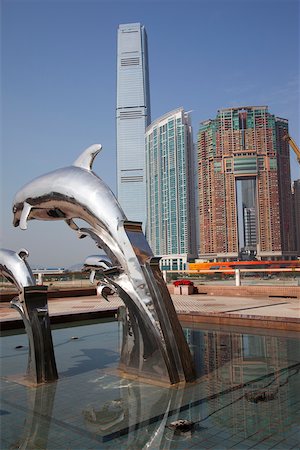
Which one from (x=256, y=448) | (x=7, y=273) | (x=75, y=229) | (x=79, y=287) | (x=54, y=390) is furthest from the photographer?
(x=79, y=287)

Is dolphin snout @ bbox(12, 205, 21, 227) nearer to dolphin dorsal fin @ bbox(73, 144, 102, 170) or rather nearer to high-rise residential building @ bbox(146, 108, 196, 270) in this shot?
dolphin dorsal fin @ bbox(73, 144, 102, 170)

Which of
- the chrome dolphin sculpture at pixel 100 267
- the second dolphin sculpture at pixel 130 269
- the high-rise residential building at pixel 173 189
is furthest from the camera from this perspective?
the high-rise residential building at pixel 173 189

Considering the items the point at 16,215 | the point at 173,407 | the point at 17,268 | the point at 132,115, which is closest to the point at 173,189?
the point at 16,215

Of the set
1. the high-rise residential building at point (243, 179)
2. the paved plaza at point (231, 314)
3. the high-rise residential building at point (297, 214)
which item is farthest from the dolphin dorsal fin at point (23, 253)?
the high-rise residential building at point (297, 214)

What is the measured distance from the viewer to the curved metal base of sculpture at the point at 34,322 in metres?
6.18

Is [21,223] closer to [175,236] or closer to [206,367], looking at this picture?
[206,367]

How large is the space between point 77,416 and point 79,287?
17.3 m

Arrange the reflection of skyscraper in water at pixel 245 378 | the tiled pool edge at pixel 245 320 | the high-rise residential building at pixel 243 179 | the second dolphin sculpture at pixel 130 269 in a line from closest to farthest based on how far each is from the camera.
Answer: the reflection of skyscraper in water at pixel 245 378 < the second dolphin sculpture at pixel 130 269 < the tiled pool edge at pixel 245 320 < the high-rise residential building at pixel 243 179

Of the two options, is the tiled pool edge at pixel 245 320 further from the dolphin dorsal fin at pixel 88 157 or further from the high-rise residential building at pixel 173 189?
the high-rise residential building at pixel 173 189

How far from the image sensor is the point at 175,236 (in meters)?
76.0

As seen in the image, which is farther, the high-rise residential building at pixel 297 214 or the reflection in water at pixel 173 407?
the high-rise residential building at pixel 297 214

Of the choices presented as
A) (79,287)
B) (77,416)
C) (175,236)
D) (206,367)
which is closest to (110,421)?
(77,416)

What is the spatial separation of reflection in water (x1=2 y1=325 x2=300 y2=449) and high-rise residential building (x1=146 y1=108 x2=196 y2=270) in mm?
66397

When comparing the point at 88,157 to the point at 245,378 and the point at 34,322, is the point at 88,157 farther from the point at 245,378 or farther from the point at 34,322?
the point at 245,378
